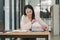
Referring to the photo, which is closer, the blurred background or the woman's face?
the blurred background

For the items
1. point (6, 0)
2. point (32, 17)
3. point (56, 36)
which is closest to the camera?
point (56, 36)

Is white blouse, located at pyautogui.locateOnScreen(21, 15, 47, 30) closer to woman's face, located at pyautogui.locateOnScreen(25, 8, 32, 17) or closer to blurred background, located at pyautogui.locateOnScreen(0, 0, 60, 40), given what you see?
woman's face, located at pyautogui.locateOnScreen(25, 8, 32, 17)

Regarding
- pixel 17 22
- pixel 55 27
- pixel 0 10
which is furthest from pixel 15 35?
pixel 17 22

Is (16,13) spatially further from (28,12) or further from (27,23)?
(27,23)

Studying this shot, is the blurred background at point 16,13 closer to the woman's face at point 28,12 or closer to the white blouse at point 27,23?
the white blouse at point 27,23

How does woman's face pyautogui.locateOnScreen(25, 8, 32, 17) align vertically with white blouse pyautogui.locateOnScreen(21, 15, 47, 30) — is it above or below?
above

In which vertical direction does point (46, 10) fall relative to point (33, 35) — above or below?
above

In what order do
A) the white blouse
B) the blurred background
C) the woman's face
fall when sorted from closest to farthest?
the blurred background → the white blouse → the woman's face

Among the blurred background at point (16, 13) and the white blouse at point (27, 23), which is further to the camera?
the white blouse at point (27, 23)

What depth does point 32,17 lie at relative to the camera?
2857mm

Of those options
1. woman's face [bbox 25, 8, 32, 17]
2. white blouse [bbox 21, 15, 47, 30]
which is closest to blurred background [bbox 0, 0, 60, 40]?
white blouse [bbox 21, 15, 47, 30]

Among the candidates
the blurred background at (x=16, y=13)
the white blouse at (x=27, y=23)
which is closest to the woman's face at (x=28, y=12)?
the white blouse at (x=27, y=23)

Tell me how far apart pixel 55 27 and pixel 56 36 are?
0.19 feet

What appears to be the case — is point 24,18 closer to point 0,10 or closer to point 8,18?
point 0,10
